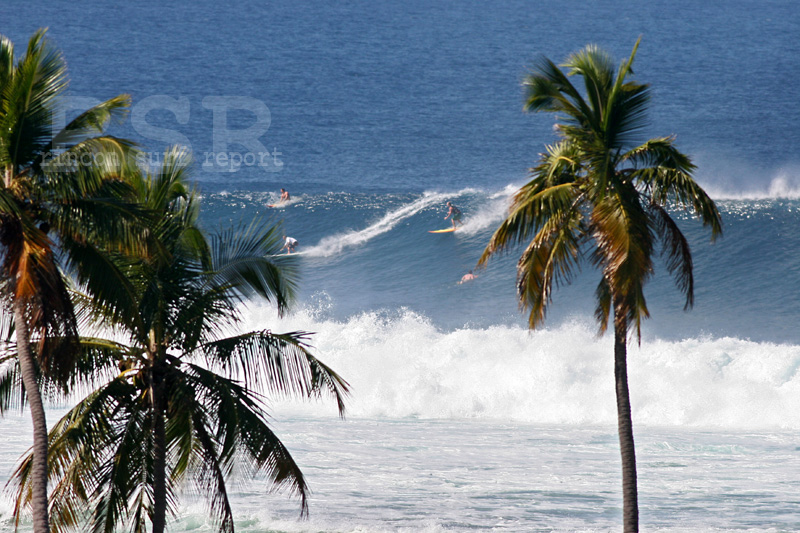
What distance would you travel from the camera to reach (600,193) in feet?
32.1

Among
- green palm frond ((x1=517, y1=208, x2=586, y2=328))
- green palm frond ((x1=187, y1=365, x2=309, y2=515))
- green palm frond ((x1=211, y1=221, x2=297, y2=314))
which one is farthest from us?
green palm frond ((x1=211, y1=221, x2=297, y2=314))

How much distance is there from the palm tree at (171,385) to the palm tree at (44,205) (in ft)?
2.58

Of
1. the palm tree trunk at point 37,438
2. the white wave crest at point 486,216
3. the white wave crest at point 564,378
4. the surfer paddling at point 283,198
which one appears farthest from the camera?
the surfer paddling at point 283,198

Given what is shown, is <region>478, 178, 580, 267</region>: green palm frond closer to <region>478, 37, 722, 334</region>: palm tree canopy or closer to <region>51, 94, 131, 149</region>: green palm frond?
<region>478, 37, 722, 334</region>: palm tree canopy

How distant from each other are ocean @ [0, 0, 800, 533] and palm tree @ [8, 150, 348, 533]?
5.37 meters

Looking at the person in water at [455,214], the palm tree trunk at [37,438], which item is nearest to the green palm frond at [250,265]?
the palm tree trunk at [37,438]

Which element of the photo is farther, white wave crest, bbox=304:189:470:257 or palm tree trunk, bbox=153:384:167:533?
white wave crest, bbox=304:189:470:257

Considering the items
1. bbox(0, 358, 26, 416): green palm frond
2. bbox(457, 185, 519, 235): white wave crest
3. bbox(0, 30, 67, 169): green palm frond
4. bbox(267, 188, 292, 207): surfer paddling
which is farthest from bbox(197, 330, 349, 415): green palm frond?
bbox(267, 188, 292, 207): surfer paddling

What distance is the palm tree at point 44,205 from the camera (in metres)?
8.55

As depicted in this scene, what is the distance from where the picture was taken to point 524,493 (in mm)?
17422

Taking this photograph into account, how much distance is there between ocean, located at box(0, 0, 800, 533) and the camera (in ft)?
59.0

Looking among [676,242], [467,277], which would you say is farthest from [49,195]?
[467,277]

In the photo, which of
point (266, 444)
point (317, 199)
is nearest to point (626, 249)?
point (266, 444)

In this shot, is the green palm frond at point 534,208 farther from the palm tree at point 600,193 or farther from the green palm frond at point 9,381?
the green palm frond at point 9,381
